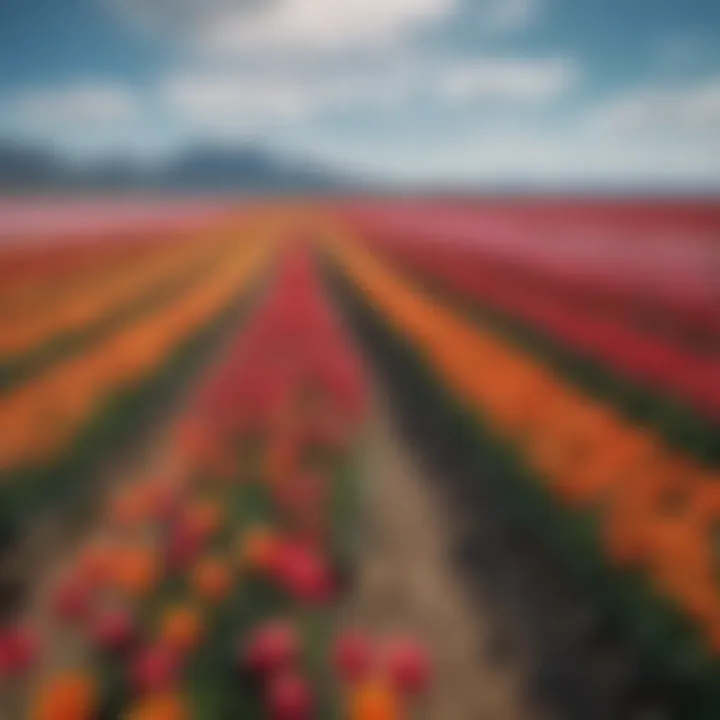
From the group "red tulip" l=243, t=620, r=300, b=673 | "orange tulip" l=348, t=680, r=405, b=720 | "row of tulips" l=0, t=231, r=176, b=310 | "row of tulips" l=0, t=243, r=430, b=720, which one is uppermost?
"orange tulip" l=348, t=680, r=405, b=720

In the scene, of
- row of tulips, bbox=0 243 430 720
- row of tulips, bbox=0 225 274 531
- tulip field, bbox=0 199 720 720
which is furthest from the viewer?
row of tulips, bbox=0 225 274 531

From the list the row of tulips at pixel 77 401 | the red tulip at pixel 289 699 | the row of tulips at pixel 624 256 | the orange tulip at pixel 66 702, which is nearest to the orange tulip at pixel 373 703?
the red tulip at pixel 289 699

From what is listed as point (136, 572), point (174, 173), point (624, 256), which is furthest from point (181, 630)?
point (174, 173)

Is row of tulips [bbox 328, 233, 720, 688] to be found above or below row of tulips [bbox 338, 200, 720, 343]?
below

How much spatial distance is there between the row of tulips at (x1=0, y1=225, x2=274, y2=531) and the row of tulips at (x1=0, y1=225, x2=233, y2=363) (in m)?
0.29

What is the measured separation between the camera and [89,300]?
8133 mm

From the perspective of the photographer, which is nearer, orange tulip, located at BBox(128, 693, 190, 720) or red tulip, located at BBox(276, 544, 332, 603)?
orange tulip, located at BBox(128, 693, 190, 720)

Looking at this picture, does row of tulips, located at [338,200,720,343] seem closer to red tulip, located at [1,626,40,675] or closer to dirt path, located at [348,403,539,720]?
dirt path, located at [348,403,539,720]

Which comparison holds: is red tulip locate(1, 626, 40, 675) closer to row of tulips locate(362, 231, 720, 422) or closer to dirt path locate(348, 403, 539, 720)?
dirt path locate(348, 403, 539, 720)

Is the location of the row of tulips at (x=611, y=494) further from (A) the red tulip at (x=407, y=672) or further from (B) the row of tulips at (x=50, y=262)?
(B) the row of tulips at (x=50, y=262)

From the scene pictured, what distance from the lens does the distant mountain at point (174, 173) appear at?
6520mm

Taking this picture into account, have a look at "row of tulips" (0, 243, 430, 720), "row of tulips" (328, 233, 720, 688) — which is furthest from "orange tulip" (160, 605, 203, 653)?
"row of tulips" (328, 233, 720, 688)

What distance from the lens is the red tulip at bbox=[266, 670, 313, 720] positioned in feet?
5.74

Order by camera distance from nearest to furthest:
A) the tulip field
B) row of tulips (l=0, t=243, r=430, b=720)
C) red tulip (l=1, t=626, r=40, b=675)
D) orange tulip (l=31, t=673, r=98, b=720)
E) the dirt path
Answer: orange tulip (l=31, t=673, r=98, b=720) < row of tulips (l=0, t=243, r=430, b=720) < red tulip (l=1, t=626, r=40, b=675) < the tulip field < the dirt path
